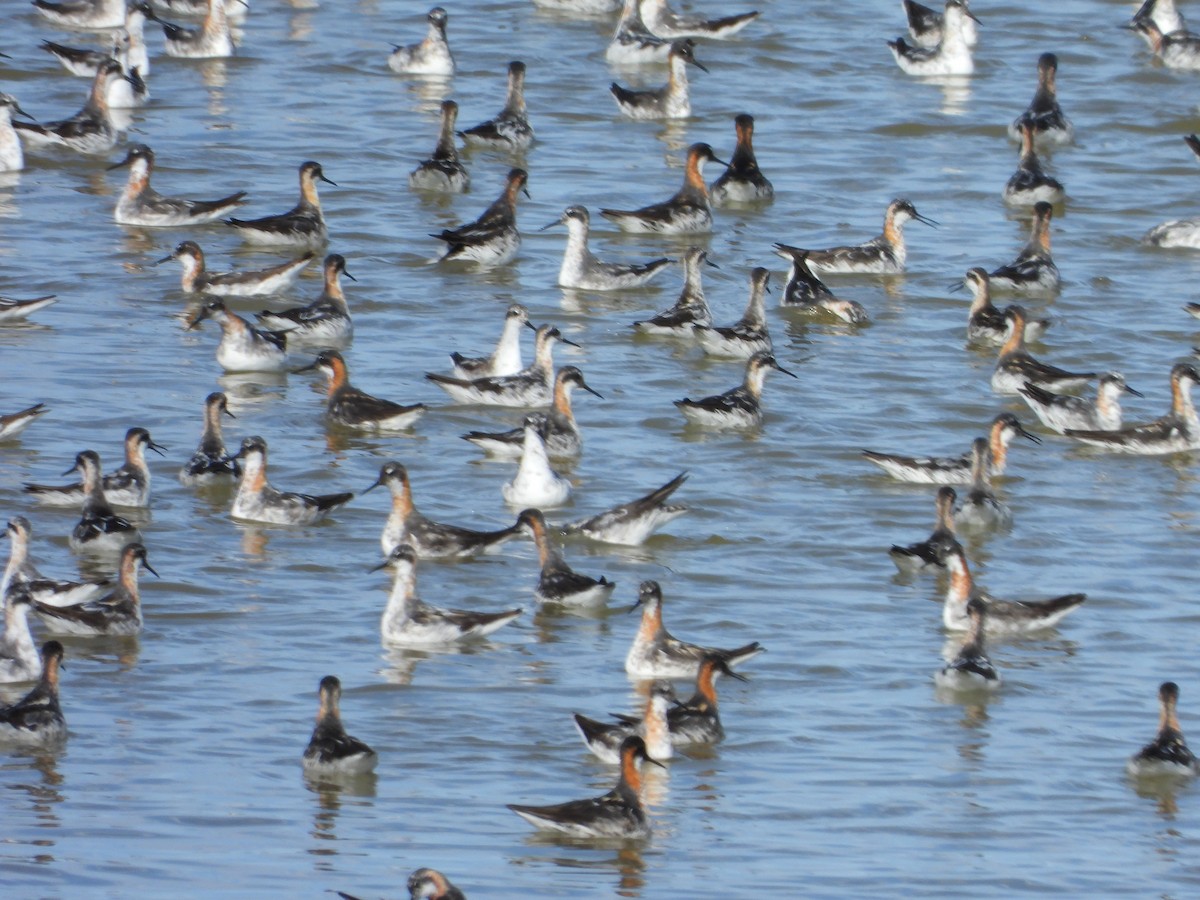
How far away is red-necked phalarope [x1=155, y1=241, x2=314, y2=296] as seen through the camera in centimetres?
2406

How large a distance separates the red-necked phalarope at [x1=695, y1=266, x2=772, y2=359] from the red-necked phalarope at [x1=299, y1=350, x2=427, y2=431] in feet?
11.3

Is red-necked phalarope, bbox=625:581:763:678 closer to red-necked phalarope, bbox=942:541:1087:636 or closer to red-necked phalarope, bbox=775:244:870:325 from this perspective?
red-necked phalarope, bbox=942:541:1087:636

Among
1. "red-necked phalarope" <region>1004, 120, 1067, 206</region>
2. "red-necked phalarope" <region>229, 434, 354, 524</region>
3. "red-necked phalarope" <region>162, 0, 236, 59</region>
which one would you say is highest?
"red-necked phalarope" <region>162, 0, 236, 59</region>

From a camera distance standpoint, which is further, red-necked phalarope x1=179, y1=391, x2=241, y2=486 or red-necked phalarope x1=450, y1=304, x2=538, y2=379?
red-necked phalarope x1=450, y1=304, x2=538, y2=379

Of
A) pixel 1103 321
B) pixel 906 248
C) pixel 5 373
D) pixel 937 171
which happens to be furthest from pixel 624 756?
pixel 937 171

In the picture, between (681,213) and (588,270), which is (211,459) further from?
(681,213)

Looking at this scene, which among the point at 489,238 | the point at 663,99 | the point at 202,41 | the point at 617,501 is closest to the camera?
the point at 617,501

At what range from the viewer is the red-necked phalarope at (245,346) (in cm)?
2180

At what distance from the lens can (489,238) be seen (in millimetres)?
25750

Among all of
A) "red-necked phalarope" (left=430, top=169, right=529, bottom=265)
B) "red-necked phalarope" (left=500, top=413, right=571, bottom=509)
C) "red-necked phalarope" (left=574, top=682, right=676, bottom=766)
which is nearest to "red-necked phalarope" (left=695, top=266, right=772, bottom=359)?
"red-necked phalarope" (left=430, top=169, right=529, bottom=265)

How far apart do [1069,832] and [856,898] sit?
1727 mm

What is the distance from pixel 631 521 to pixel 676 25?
65.0ft

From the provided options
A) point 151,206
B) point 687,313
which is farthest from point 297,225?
point 687,313

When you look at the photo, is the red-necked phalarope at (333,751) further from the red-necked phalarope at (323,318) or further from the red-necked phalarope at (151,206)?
the red-necked phalarope at (151,206)
